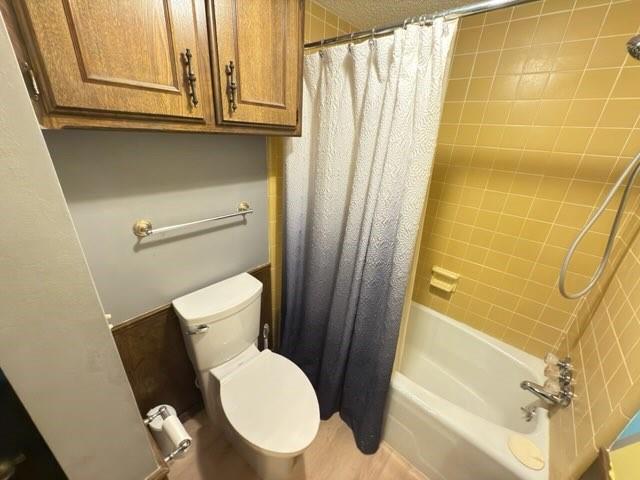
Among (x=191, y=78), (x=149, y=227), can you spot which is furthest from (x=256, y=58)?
(x=149, y=227)

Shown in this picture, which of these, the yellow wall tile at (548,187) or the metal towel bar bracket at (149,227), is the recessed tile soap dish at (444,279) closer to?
the yellow wall tile at (548,187)

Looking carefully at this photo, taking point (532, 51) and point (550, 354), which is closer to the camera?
point (532, 51)

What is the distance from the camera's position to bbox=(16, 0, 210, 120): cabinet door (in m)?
0.54

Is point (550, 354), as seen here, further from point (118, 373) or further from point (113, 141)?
point (113, 141)

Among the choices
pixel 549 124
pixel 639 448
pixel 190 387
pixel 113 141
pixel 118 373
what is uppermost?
pixel 549 124

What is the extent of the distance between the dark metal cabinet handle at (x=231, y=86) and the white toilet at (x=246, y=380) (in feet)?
2.56

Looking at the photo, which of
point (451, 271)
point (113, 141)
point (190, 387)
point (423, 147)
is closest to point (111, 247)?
point (113, 141)

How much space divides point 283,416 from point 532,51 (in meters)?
1.96

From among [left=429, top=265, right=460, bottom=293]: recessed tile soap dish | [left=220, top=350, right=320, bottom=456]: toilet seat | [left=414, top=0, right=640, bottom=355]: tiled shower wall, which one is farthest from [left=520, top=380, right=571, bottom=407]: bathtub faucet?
[left=220, top=350, right=320, bottom=456]: toilet seat

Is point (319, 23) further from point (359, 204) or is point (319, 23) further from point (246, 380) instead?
point (246, 380)

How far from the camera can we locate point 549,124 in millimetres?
1248

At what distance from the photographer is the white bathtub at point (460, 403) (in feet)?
3.44

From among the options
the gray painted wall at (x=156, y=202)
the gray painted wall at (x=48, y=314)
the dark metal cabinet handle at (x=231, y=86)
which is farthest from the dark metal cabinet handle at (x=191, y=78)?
the gray painted wall at (x=48, y=314)

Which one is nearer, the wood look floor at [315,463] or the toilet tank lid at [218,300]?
the toilet tank lid at [218,300]
